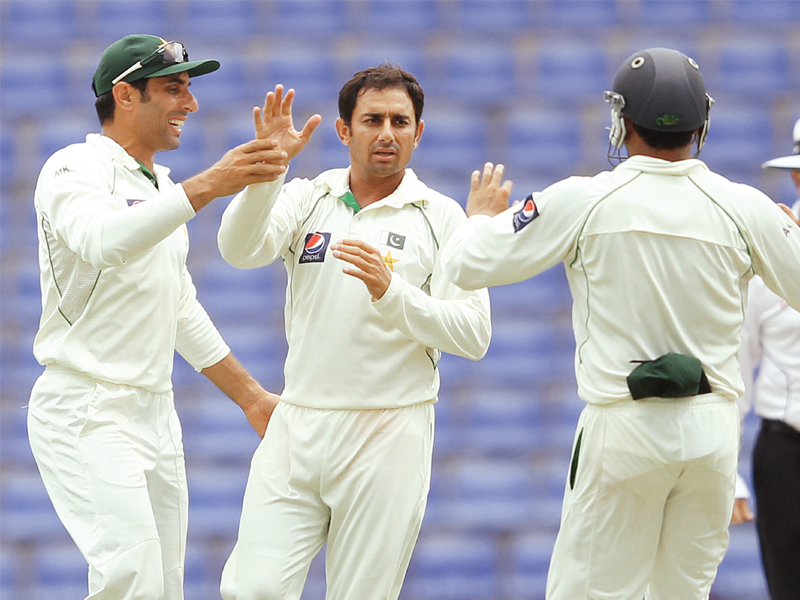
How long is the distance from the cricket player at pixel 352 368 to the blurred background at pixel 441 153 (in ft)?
10.5

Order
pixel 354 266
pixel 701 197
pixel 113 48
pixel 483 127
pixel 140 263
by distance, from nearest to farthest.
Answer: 1. pixel 701 197
2. pixel 354 266
3. pixel 140 263
4. pixel 113 48
5. pixel 483 127

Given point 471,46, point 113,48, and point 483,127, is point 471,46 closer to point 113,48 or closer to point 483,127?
point 483,127

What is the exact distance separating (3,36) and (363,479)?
5.55 m

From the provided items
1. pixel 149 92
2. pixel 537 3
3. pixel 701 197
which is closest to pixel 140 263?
pixel 149 92

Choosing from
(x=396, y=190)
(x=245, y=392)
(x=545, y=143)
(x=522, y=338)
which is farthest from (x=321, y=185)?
(x=545, y=143)

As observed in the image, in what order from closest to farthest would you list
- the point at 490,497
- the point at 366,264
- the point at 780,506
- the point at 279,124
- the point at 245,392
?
the point at 366,264
the point at 279,124
the point at 245,392
the point at 780,506
the point at 490,497

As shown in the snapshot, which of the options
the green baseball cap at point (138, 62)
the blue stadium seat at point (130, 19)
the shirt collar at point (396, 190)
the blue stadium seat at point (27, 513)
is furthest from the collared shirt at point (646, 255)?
the blue stadium seat at point (130, 19)

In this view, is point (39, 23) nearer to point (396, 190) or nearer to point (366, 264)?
point (396, 190)

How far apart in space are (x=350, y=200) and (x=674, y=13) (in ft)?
15.5

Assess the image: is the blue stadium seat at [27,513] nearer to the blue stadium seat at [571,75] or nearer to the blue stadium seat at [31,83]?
the blue stadium seat at [31,83]

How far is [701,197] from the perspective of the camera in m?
2.73

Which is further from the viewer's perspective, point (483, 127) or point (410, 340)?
point (483, 127)

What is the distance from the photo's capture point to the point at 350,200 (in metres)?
3.22

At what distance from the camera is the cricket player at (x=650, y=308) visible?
2689 mm
